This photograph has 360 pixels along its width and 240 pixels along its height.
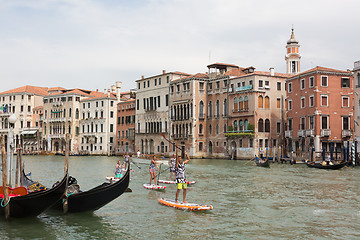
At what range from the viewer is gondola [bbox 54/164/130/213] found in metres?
11.3

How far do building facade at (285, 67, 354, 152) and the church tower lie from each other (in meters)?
17.5

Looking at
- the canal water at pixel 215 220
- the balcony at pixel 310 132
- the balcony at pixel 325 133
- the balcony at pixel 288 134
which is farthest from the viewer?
the balcony at pixel 288 134

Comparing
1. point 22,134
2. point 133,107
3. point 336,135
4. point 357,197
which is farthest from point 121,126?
point 357,197

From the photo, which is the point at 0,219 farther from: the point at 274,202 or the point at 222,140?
the point at 222,140

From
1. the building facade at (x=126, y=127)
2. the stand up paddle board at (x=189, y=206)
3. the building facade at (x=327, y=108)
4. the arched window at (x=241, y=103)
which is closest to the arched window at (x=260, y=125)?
the arched window at (x=241, y=103)

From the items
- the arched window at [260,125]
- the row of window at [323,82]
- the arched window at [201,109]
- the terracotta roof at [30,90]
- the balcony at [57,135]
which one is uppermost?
the terracotta roof at [30,90]

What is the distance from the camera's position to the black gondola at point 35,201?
1055cm

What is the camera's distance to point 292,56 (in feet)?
182

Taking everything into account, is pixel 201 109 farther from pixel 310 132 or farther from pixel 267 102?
pixel 310 132

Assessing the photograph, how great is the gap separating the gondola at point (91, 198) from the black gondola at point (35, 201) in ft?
1.80

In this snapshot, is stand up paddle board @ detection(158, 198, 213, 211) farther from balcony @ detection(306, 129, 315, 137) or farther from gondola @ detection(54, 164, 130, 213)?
balcony @ detection(306, 129, 315, 137)

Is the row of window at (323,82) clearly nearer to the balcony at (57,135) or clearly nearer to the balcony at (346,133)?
the balcony at (346,133)

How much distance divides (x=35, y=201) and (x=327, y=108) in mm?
30145

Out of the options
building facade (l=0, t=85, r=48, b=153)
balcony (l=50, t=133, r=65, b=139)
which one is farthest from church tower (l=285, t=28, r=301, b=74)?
building facade (l=0, t=85, r=48, b=153)
